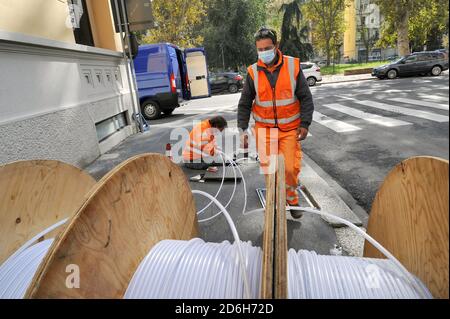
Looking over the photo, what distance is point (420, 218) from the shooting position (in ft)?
3.59

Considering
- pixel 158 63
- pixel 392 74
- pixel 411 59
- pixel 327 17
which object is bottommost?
pixel 392 74

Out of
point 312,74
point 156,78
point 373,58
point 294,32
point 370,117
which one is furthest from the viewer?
point 294,32

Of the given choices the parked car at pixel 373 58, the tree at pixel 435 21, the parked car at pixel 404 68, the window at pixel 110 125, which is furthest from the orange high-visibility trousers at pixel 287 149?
the parked car at pixel 373 58

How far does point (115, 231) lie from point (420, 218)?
3.89ft

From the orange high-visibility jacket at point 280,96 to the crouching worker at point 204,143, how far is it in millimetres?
2160

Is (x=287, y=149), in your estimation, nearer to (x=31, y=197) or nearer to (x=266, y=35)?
(x=266, y=35)

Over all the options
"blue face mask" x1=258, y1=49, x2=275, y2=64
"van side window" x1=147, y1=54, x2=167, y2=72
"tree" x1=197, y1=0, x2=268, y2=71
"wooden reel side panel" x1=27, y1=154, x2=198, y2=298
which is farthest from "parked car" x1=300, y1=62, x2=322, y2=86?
"wooden reel side panel" x1=27, y1=154, x2=198, y2=298

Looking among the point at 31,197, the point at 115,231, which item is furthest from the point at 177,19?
the point at 115,231

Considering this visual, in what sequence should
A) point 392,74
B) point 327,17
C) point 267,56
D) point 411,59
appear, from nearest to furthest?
point 267,56
point 411,59
point 392,74
point 327,17

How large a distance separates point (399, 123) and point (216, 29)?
2018 centimetres

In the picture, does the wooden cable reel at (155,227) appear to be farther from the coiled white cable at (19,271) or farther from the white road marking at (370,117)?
the white road marking at (370,117)

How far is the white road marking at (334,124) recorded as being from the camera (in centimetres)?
802

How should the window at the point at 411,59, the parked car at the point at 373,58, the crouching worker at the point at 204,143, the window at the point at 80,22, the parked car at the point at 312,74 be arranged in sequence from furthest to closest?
1. the parked car at the point at 373,58
2. the parked car at the point at 312,74
3. the window at the point at 411,59
4. the window at the point at 80,22
5. the crouching worker at the point at 204,143

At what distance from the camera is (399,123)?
307 inches
